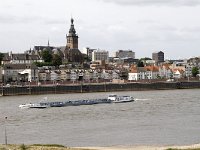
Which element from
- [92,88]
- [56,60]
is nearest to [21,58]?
[56,60]

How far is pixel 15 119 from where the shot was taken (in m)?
50.8

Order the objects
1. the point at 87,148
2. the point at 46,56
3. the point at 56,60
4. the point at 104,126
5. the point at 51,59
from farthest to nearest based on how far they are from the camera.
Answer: the point at 56,60 → the point at 51,59 → the point at 46,56 → the point at 104,126 → the point at 87,148

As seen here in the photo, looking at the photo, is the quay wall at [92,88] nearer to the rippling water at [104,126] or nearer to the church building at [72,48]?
the rippling water at [104,126]

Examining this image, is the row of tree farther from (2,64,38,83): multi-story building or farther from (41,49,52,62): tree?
(2,64,38,83): multi-story building

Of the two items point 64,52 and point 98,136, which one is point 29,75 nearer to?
point 64,52

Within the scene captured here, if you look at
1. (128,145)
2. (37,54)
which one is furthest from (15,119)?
(37,54)

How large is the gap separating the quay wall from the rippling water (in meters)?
36.7

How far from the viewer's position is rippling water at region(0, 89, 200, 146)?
1421 inches

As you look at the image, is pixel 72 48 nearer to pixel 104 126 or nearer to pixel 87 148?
pixel 104 126

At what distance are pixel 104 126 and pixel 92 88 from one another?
6488 centimetres

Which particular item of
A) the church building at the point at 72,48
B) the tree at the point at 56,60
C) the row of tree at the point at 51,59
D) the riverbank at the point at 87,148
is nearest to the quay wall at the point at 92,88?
the row of tree at the point at 51,59

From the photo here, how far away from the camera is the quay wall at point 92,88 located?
3861 inches

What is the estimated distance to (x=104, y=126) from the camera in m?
43.6

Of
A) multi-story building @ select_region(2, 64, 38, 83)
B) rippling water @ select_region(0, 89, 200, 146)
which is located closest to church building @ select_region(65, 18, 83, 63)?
multi-story building @ select_region(2, 64, 38, 83)
